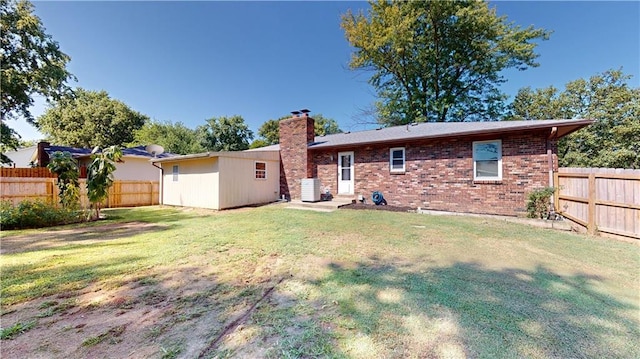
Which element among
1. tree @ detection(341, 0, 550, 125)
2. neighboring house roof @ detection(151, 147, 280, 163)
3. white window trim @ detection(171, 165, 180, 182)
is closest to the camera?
neighboring house roof @ detection(151, 147, 280, 163)

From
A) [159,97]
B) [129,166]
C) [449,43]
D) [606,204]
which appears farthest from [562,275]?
[159,97]

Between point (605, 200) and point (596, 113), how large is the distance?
69.4ft

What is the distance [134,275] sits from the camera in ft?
11.3

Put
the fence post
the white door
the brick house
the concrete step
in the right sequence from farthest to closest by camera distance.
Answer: the white door, the concrete step, the brick house, the fence post

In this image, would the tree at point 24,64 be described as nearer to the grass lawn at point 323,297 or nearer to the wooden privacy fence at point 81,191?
the wooden privacy fence at point 81,191

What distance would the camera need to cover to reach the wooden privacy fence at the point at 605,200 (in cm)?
494

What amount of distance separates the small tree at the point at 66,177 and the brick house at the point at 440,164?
7.65 meters

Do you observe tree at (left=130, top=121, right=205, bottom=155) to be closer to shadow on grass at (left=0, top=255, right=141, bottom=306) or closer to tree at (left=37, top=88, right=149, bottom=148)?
tree at (left=37, top=88, right=149, bottom=148)

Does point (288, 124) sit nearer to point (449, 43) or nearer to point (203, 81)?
point (203, 81)

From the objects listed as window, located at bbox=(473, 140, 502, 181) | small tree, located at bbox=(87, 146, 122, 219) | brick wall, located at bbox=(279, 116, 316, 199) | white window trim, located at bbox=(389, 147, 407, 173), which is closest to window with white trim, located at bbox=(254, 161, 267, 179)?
brick wall, located at bbox=(279, 116, 316, 199)

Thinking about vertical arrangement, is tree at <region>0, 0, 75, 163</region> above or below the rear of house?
above

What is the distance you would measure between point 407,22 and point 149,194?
19.7 metres

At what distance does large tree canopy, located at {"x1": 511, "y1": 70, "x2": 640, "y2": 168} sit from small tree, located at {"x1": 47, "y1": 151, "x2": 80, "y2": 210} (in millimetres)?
27482

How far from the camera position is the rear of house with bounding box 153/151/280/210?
1022 centimetres
